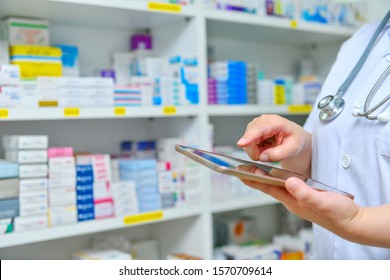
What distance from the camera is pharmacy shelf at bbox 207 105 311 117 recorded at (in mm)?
2299

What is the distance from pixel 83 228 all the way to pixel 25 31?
0.80m

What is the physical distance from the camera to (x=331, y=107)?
124 cm

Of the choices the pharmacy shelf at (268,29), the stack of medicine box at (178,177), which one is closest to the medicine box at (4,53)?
the stack of medicine box at (178,177)

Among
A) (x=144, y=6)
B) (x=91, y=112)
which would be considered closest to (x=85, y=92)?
(x=91, y=112)

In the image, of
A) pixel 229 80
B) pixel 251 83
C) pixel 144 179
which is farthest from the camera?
pixel 251 83

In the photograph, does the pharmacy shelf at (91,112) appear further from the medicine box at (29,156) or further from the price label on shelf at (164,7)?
the price label on shelf at (164,7)

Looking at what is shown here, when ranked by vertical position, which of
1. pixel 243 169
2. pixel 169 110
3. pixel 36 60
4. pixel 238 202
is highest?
pixel 36 60

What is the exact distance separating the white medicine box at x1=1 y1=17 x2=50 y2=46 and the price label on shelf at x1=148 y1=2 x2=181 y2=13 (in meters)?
0.43

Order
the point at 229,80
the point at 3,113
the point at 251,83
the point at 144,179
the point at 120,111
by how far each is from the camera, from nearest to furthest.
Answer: the point at 3,113
the point at 120,111
the point at 144,179
the point at 229,80
the point at 251,83

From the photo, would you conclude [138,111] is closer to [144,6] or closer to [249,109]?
[144,6]

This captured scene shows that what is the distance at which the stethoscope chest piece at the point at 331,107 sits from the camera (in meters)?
1.24

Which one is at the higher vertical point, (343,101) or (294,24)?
(294,24)

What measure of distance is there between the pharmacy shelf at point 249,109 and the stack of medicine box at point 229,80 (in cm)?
4

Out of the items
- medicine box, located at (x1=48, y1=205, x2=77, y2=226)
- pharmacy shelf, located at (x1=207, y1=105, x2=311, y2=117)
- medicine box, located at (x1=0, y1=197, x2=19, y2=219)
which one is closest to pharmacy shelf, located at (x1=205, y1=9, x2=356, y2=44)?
pharmacy shelf, located at (x1=207, y1=105, x2=311, y2=117)
